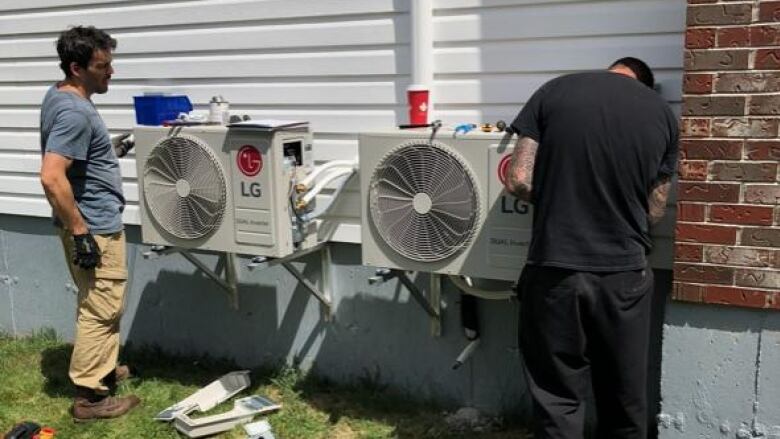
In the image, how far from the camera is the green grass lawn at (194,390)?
13.3 ft

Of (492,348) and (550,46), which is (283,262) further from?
(550,46)

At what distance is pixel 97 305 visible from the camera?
4176 millimetres

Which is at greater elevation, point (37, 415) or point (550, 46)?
point (550, 46)

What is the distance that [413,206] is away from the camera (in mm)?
3512

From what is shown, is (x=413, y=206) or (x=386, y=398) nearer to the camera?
(x=413, y=206)

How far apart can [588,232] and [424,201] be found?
857 millimetres

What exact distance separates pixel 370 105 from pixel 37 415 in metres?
2.58

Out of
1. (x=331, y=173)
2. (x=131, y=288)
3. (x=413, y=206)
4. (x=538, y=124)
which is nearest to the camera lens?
(x=538, y=124)

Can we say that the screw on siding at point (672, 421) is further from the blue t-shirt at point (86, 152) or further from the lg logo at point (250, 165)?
the blue t-shirt at point (86, 152)

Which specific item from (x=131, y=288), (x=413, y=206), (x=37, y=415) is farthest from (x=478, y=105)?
(x=37, y=415)

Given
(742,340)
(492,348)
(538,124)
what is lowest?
(492,348)

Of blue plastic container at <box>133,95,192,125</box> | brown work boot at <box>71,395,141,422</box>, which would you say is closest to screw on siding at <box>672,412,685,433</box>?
brown work boot at <box>71,395,141,422</box>

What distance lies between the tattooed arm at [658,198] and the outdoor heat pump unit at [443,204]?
0.54 metres

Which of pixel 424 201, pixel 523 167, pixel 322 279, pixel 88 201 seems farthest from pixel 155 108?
pixel 523 167
